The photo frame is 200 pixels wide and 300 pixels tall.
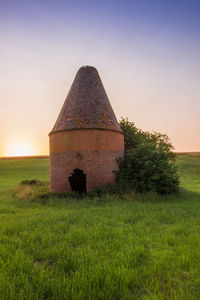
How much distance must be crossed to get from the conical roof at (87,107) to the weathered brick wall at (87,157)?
611mm

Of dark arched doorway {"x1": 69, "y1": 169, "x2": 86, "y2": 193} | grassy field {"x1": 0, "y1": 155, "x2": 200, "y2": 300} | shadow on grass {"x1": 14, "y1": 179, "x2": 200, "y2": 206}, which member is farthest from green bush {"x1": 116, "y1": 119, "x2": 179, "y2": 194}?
grassy field {"x1": 0, "y1": 155, "x2": 200, "y2": 300}

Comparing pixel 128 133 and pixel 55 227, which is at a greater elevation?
pixel 128 133

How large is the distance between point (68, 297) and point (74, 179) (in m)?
10.2

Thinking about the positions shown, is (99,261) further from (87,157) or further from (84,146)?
(84,146)

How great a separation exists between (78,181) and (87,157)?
178 centimetres

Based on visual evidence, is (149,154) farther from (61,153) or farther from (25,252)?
(25,252)

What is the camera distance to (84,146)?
12695 millimetres

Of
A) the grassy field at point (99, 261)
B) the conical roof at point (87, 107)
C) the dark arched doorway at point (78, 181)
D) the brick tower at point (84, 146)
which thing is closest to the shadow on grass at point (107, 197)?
the dark arched doorway at point (78, 181)

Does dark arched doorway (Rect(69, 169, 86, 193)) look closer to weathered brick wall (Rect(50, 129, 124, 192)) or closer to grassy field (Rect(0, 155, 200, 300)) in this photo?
weathered brick wall (Rect(50, 129, 124, 192))

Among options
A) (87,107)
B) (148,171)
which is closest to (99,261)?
(148,171)

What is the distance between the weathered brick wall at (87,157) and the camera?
1254cm

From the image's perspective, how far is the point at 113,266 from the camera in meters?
3.26

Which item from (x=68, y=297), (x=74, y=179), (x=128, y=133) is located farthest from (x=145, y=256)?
(x=128, y=133)

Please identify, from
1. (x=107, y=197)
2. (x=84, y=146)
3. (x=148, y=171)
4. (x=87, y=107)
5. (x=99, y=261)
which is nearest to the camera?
(x=99, y=261)
